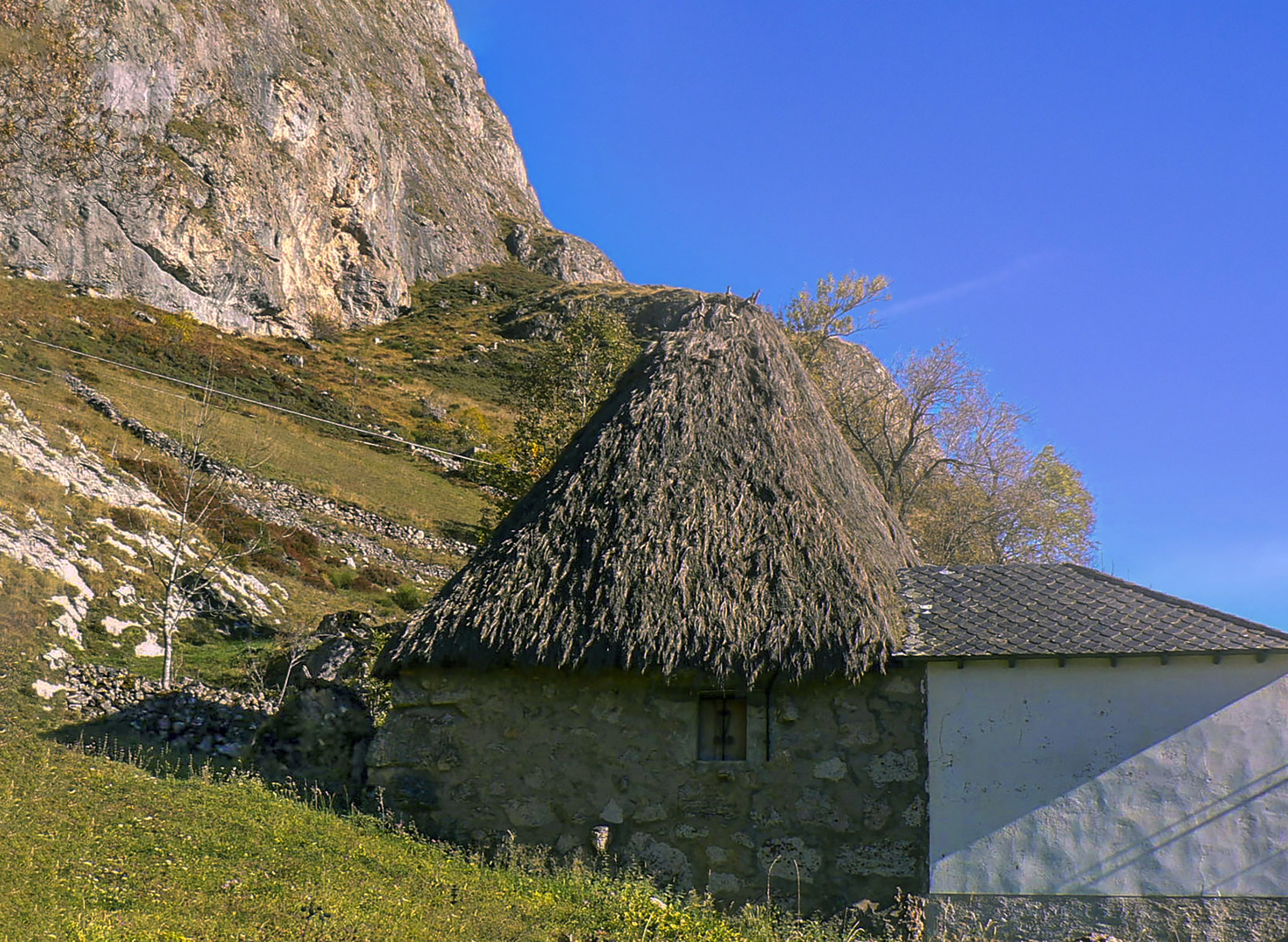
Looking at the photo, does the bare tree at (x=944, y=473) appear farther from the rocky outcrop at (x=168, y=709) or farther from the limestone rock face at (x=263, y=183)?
the limestone rock face at (x=263, y=183)

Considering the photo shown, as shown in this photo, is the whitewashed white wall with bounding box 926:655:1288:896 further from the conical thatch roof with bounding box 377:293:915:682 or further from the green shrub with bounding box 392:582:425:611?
the green shrub with bounding box 392:582:425:611

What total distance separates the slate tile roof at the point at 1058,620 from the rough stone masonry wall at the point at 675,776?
2.43 feet

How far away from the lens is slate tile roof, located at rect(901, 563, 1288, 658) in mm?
8398

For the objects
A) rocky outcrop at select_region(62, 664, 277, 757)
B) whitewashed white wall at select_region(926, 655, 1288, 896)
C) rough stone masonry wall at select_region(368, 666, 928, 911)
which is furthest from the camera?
rocky outcrop at select_region(62, 664, 277, 757)

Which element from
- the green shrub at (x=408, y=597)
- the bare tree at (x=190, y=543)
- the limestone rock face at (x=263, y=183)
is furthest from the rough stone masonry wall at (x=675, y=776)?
the limestone rock face at (x=263, y=183)

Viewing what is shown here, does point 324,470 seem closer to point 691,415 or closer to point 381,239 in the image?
point 691,415

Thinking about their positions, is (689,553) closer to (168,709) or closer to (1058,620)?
(1058,620)

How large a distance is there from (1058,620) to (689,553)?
10.8 ft

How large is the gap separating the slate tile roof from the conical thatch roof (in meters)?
0.40

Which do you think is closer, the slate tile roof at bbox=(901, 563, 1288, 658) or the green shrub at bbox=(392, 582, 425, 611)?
the slate tile roof at bbox=(901, 563, 1288, 658)

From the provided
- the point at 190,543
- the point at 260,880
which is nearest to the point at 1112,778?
the point at 260,880

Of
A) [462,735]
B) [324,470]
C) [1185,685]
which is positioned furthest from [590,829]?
[324,470]

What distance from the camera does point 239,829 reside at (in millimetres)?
7953

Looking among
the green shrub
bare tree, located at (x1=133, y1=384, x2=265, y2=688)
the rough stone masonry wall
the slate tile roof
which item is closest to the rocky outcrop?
bare tree, located at (x1=133, y1=384, x2=265, y2=688)
